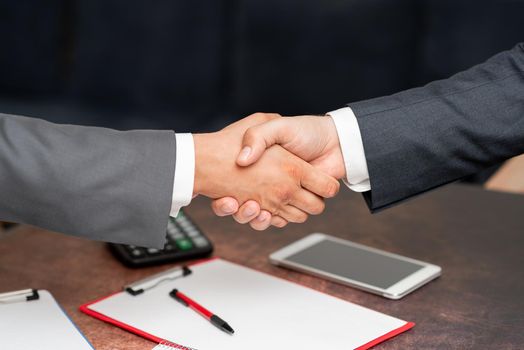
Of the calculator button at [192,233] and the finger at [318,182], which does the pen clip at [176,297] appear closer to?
the calculator button at [192,233]

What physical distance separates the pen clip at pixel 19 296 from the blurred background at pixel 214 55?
1.89 m

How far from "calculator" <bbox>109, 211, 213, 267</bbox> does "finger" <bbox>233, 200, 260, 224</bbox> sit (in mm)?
69

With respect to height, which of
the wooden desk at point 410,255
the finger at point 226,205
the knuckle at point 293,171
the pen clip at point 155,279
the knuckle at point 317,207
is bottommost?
the wooden desk at point 410,255

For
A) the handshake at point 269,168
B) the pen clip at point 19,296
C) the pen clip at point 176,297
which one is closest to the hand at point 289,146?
the handshake at point 269,168

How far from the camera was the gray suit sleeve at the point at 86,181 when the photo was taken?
93 centimetres

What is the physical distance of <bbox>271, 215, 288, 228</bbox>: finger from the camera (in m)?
1.18

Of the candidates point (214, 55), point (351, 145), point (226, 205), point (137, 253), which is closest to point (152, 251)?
point (137, 253)

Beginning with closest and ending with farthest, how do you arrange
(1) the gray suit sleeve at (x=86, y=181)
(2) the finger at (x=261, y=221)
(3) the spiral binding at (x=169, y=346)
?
1. (3) the spiral binding at (x=169, y=346)
2. (1) the gray suit sleeve at (x=86, y=181)
3. (2) the finger at (x=261, y=221)

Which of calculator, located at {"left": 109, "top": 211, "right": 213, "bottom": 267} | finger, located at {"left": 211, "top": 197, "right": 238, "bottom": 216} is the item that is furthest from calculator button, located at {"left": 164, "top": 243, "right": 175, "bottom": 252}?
finger, located at {"left": 211, "top": 197, "right": 238, "bottom": 216}

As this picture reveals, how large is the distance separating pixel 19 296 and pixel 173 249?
24 centimetres

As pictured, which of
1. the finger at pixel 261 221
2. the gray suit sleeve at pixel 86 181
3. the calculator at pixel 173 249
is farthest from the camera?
the finger at pixel 261 221

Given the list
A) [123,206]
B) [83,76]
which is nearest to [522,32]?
[83,76]

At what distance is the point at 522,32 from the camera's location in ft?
7.91

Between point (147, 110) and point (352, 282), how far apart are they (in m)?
2.07
